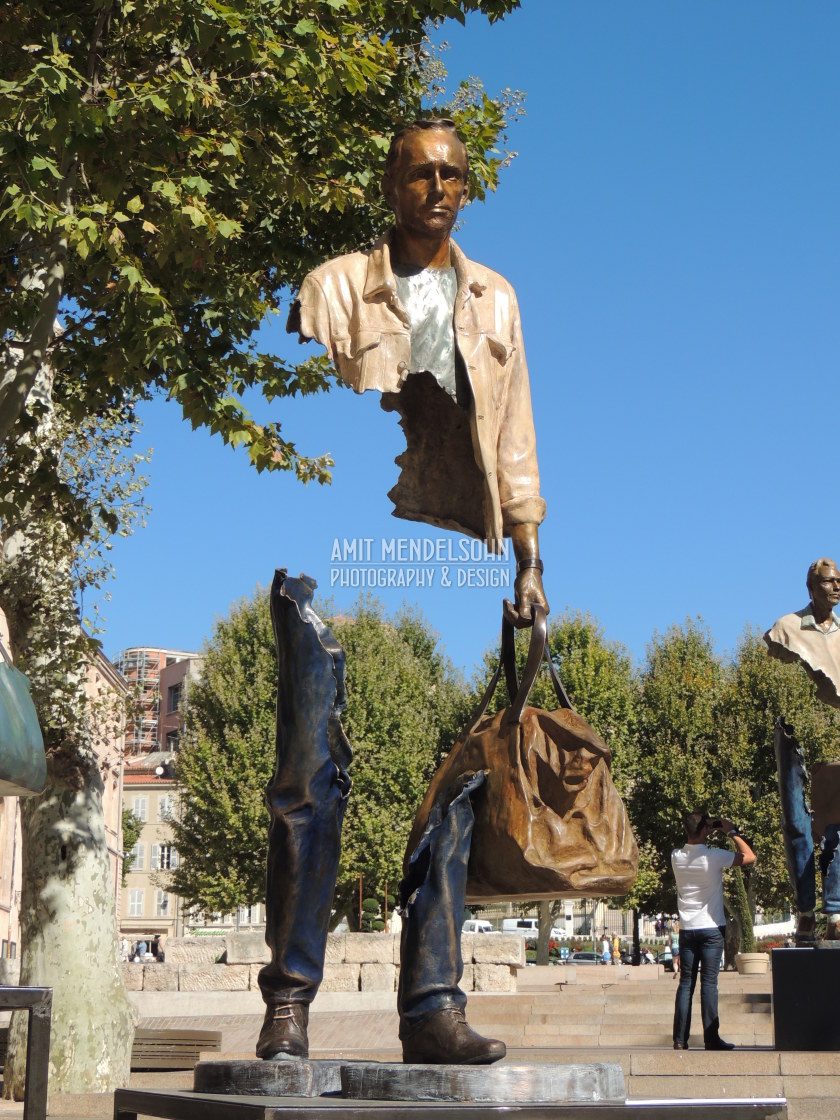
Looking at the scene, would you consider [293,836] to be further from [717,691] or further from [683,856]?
[717,691]

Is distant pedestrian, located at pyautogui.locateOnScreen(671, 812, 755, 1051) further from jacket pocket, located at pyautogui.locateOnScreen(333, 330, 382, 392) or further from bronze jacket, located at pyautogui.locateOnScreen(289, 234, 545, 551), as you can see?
jacket pocket, located at pyautogui.locateOnScreen(333, 330, 382, 392)

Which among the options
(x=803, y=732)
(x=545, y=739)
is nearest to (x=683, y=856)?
(x=545, y=739)

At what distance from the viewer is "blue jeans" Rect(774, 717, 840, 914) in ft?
33.6

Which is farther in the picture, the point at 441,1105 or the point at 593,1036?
the point at 593,1036

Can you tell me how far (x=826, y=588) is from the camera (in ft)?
33.4

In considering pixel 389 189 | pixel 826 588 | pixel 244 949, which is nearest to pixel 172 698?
pixel 244 949

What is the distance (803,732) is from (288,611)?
3509cm

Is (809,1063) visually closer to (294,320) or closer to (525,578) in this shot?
(525,578)

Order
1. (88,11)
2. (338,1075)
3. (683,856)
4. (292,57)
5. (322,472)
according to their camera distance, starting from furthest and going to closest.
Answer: (322,472)
(683,856)
(88,11)
(292,57)
(338,1075)

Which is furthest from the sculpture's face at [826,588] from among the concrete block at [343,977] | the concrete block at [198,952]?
the concrete block at [198,952]

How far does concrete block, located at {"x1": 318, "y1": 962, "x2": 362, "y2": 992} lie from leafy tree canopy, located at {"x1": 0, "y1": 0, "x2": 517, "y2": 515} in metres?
12.9

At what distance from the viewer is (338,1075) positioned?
3.18 m

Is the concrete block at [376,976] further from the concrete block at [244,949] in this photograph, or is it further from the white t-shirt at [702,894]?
the white t-shirt at [702,894]

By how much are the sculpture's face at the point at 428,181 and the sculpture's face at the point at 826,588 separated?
22.7 ft
